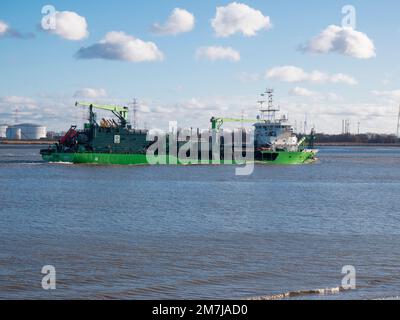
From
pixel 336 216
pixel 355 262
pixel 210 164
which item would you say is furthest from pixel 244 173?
pixel 355 262

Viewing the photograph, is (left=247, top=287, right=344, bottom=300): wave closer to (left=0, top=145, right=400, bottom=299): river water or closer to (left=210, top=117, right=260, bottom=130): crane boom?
(left=0, top=145, right=400, bottom=299): river water

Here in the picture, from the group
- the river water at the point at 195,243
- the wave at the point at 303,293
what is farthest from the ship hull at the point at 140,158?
the wave at the point at 303,293

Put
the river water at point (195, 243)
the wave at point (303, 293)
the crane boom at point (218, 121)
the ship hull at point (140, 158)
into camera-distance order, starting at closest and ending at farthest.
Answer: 1. the wave at point (303, 293)
2. the river water at point (195, 243)
3. the ship hull at point (140, 158)
4. the crane boom at point (218, 121)

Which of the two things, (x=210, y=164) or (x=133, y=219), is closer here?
(x=133, y=219)

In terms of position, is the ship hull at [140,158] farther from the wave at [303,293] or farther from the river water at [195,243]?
the wave at [303,293]

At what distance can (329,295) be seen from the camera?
1397cm

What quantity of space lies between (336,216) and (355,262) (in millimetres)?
10854

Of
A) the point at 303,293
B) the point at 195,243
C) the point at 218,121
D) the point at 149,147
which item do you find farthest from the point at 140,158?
the point at 303,293

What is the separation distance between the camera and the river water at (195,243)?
14.9 metres

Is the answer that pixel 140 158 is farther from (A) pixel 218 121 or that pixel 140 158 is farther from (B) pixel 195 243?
(B) pixel 195 243

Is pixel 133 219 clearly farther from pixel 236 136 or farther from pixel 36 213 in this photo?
pixel 236 136

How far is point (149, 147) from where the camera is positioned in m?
77.9
